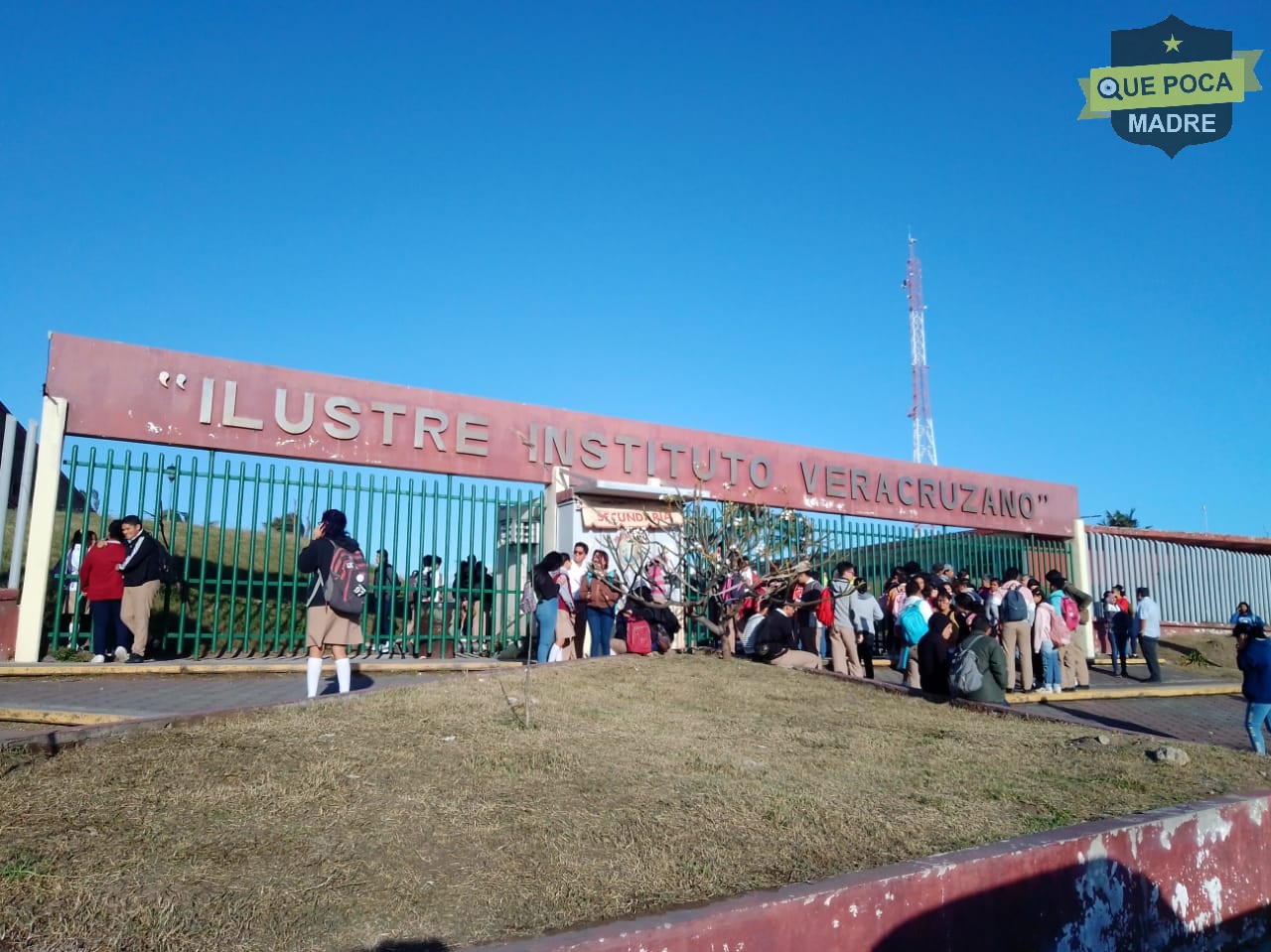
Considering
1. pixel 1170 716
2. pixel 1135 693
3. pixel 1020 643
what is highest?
pixel 1020 643

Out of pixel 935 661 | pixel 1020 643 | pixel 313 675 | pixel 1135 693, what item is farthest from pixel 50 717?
pixel 1135 693

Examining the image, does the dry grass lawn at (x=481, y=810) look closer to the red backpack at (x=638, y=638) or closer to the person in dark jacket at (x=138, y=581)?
the red backpack at (x=638, y=638)

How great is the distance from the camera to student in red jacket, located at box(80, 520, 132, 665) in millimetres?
9500

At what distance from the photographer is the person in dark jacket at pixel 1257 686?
7.82 m

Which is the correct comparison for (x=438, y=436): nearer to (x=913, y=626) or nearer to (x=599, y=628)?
(x=599, y=628)

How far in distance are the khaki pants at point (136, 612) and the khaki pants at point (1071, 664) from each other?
10484 mm

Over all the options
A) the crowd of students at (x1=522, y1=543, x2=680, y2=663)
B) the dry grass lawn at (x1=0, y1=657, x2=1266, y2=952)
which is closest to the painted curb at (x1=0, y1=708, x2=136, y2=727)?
the dry grass lawn at (x1=0, y1=657, x2=1266, y2=952)

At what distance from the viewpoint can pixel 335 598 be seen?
7168 mm

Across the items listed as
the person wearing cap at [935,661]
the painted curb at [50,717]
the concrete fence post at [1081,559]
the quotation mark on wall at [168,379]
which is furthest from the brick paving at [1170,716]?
the quotation mark on wall at [168,379]

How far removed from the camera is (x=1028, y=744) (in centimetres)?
662

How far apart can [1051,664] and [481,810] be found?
895 centimetres

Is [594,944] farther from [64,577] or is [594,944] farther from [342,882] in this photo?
[64,577]

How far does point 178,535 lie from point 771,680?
793cm

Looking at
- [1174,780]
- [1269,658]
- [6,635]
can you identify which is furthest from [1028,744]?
[6,635]
